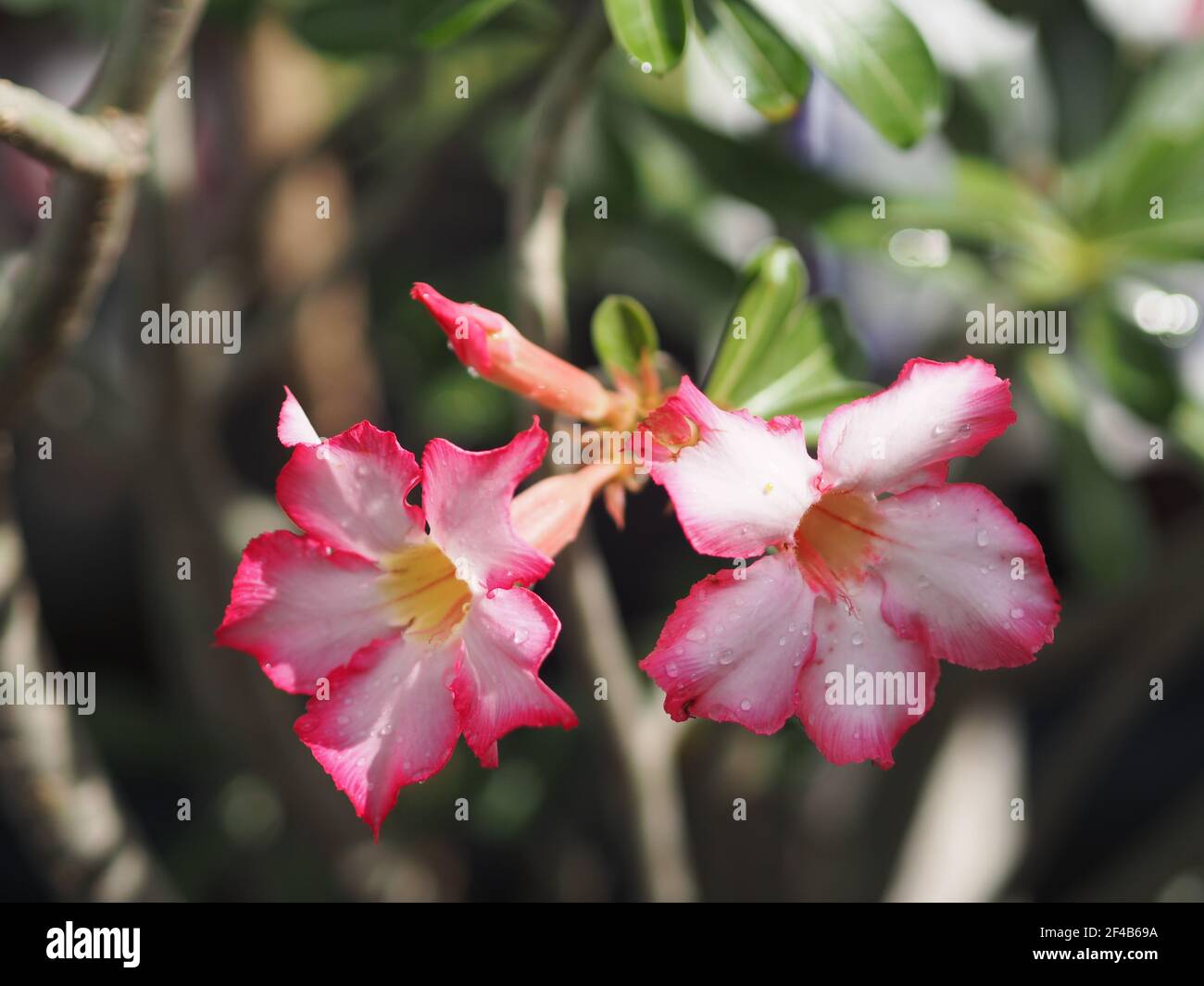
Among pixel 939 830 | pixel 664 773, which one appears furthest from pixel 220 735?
pixel 939 830

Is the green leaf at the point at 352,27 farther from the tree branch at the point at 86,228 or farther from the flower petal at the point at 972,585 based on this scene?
the flower petal at the point at 972,585

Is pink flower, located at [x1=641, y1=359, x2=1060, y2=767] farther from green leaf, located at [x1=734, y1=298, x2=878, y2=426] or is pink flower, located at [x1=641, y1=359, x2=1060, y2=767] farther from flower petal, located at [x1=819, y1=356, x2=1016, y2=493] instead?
green leaf, located at [x1=734, y1=298, x2=878, y2=426]

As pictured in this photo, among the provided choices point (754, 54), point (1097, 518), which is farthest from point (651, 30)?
point (1097, 518)

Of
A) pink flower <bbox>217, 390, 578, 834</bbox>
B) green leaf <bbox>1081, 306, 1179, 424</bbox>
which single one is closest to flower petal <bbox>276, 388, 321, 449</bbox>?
pink flower <bbox>217, 390, 578, 834</bbox>

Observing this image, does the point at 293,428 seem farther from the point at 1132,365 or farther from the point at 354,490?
the point at 1132,365

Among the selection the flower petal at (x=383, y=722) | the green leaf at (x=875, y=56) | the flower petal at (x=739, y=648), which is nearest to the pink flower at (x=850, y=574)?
the flower petal at (x=739, y=648)
